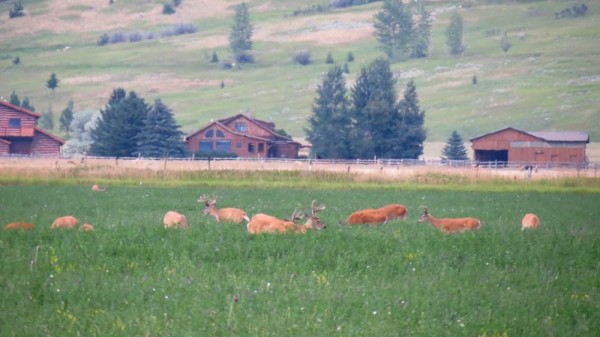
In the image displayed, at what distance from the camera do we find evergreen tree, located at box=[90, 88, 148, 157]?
93625 millimetres

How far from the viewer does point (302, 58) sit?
19075 cm

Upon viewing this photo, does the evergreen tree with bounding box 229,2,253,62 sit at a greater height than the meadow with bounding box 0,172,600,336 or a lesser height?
greater

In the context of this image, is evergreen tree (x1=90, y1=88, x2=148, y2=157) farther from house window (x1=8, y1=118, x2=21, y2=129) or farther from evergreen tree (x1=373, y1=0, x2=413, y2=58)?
evergreen tree (x1=373, y1=0, x2=413, y2=58)

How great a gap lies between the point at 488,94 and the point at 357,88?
55635 millimetres

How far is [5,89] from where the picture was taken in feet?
593

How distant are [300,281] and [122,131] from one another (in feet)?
259

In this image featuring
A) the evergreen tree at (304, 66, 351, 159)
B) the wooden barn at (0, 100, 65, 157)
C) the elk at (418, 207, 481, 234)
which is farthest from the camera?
the evergreen tree at (304, 66, 351, 159)

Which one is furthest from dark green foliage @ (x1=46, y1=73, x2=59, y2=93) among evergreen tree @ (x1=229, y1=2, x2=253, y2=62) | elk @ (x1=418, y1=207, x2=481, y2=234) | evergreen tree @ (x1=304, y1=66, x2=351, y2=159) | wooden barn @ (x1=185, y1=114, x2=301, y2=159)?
elk @ (x1=418, y1=207, x2=481, y2=234)

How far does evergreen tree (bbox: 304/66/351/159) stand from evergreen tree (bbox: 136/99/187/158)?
46.4 ft

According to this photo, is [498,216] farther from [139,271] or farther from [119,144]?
[119,144]

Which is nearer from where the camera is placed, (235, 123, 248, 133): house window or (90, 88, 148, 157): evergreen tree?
(90, 88, 148, 157): evergreen tree

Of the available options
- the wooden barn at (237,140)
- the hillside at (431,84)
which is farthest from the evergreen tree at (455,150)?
the hillside at (431,84)

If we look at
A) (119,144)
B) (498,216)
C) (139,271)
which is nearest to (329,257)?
(139,271)

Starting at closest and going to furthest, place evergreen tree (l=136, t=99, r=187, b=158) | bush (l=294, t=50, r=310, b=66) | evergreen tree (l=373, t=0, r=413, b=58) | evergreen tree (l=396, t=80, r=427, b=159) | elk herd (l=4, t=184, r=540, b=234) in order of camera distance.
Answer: elk herd (l=4, t=184, r=540, b=234), evergreen tree (l=136, t=99, r=187, b=158), evergreen tree (l=396, t=80, r=427, b=159), evergreen tree (l=373, t=0, r=413, b=58), bush (l=294, t=50, r=310, b=66)
